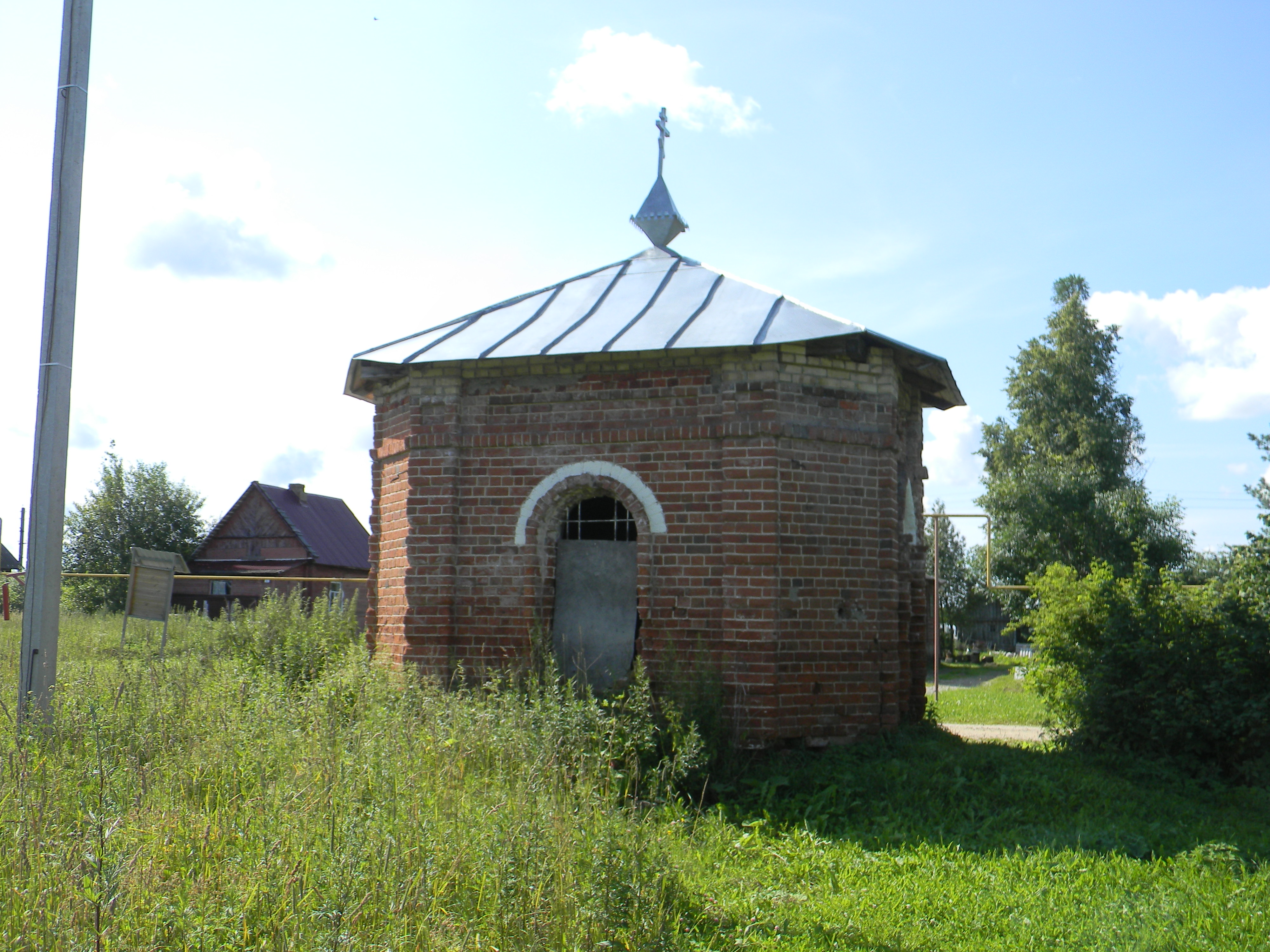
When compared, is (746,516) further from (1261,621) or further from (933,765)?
(1261,621)

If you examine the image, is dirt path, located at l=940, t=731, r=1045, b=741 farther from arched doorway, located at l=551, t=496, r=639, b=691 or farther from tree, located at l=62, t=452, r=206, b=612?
tree, located at l=62, t=452, r=206, b=612

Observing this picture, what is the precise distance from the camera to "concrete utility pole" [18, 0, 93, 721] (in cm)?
604

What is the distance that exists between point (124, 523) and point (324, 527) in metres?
8.48

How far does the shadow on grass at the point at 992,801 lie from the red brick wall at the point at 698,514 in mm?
468

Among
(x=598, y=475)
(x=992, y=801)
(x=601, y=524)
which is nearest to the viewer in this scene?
(x=992, y=801)

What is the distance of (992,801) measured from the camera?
7207 millimetres

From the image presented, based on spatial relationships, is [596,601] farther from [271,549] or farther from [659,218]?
[271,549]

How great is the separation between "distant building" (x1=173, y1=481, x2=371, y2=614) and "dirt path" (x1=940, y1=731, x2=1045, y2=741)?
72.3 ft

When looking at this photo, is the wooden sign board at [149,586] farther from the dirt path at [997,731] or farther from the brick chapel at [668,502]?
the dirt path at [997,731]

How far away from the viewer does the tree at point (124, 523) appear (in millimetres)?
36781

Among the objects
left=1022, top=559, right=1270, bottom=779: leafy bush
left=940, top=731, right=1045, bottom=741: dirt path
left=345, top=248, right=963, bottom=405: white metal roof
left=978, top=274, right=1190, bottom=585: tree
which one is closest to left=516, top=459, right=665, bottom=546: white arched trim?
left=345, top=248, right=963, bottom=405: white metal roof

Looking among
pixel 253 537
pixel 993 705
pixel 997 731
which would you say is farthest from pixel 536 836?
pixel 253 537

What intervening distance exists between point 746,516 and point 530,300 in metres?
3.65

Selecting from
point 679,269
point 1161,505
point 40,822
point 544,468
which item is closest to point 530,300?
point 679,269
